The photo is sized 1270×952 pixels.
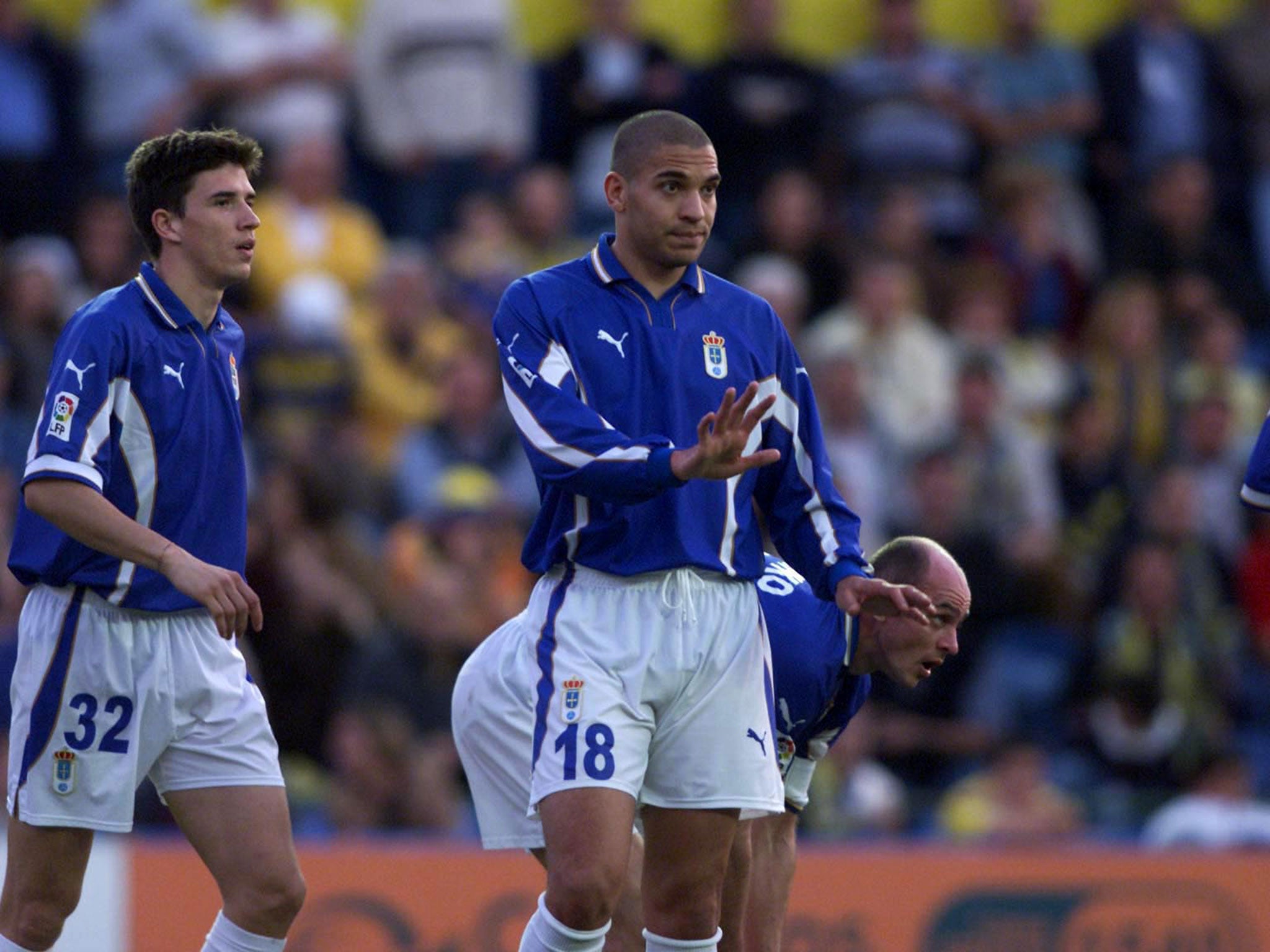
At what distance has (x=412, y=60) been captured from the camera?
13148mm

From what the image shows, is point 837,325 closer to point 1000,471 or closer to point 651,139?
point 1000,471

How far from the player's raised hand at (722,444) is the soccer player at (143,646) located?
135 centimetres

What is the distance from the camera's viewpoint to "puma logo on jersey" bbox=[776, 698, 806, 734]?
636cm

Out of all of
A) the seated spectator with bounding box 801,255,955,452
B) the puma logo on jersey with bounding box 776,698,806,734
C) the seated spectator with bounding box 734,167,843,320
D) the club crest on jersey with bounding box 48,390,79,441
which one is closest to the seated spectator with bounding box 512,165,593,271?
the seated spectator with bounding box 734,167,843,320

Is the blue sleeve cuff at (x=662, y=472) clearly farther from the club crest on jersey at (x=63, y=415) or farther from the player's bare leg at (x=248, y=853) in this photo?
the club crest on jersey at (x=63, y=415)

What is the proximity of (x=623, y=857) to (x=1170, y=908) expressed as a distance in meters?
4.81

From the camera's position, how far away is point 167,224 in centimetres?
605

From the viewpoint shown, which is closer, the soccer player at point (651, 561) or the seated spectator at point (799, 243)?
the soccer player at point (651, 561)

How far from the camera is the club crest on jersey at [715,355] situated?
5.87 meters

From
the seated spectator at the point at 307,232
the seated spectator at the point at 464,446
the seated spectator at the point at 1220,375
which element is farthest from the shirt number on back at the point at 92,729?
the seated spectator at the point at 1220,375

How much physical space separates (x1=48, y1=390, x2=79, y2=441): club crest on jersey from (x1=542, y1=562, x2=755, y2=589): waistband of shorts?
1.35m

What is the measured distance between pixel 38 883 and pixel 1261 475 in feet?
11.8

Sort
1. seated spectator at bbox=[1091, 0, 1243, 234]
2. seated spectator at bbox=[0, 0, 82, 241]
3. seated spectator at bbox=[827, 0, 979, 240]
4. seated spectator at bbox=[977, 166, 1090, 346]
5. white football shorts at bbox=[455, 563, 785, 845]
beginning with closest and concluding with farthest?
white football shorts at bbox=[455, 563, 785, 845]
seated spectator at bbox=[0, 0, 82, 241]
seated spectator at bbox=[977, 166, 1090, 346]
seated spectator at bbox=[827, 0, 979, 240]
seated spectator at bbox=[1091, 0, 1243, 234]

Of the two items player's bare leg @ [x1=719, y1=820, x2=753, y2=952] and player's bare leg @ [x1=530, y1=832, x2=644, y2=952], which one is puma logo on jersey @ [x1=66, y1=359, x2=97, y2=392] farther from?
player's bare leg @ [x1=719, y1=820, x2=753, y2=952]
